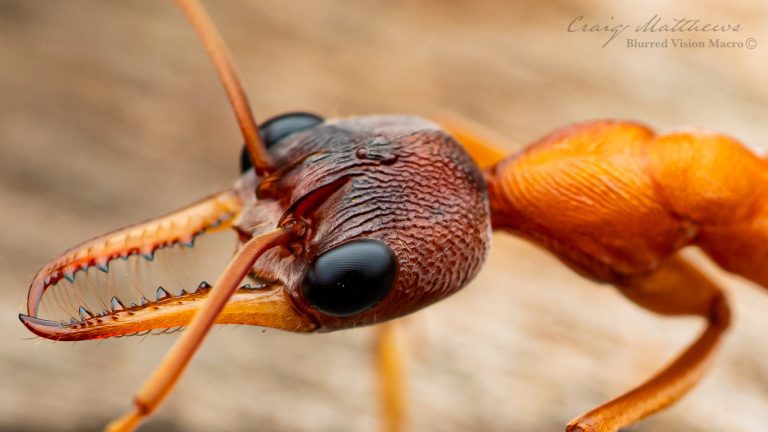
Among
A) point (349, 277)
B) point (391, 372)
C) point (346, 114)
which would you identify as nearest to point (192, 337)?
point (349, 277)

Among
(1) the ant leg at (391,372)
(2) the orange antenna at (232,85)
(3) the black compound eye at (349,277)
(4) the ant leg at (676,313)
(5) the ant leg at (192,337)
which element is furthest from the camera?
(1) the ant leg at (391,372)

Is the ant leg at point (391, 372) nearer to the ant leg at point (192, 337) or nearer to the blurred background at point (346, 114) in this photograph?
the blurred background at point (346, 114)

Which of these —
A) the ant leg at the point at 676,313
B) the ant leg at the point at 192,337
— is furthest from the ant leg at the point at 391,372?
the ant leg at the point at 192,337

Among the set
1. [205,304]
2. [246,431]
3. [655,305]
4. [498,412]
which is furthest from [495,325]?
[205,304]

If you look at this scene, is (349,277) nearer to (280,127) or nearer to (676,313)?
(280,127)

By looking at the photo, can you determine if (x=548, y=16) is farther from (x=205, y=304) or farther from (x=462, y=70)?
(x=205, y=304)
